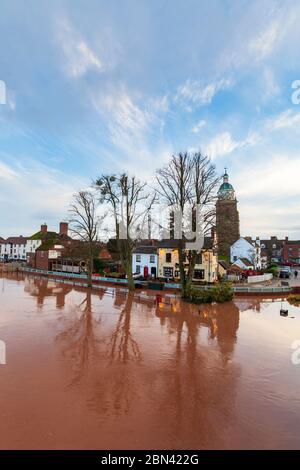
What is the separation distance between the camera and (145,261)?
38.3m

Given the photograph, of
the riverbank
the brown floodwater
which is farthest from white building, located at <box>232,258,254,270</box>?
the brown floodwater

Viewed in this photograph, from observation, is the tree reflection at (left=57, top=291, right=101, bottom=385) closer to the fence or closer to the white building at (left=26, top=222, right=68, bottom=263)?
the fence

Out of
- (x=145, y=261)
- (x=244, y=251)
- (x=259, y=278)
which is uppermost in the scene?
(x=244, y=251)

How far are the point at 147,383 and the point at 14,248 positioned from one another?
91.7 metres

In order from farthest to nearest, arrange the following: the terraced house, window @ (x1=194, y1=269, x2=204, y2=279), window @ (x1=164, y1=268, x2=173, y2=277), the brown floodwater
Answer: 1. window @ (x1=164, y1=268, x2=173, y2=277)
2. window @ (x1=194, y1=269, x2=204, y2=279)
3. the terraced house
4. the brown floodwater

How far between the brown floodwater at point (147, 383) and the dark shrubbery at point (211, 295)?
4.76m

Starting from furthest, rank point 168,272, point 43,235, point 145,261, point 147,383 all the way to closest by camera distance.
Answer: point 43,235 → point 145,261 → point 168,272 → point 147,383

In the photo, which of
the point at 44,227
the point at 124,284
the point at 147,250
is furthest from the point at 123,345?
the point at 44,227

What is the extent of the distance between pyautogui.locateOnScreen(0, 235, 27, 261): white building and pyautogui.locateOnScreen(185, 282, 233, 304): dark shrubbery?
259 feet

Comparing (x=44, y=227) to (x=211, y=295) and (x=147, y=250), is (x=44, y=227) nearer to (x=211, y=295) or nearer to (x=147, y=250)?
(x=147, y=250)

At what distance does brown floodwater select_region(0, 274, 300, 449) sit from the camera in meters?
5.54

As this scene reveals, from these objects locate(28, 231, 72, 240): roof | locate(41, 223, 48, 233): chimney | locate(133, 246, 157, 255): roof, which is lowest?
locate(133, 246, 157, 255): roof
